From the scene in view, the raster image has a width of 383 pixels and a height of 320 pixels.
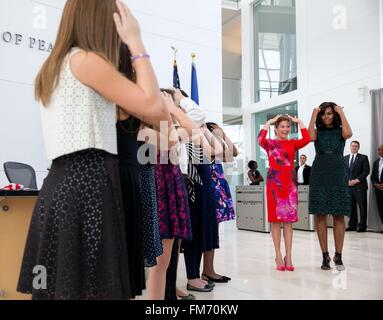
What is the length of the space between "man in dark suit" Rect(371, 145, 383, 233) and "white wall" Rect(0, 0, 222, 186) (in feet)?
10.8

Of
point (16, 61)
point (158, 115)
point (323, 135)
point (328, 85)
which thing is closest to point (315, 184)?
point (323, 135)

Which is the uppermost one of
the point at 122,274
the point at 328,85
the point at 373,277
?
the point at 328,85

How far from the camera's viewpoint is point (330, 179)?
3.88 m

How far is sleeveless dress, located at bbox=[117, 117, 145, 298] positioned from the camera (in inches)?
47.8

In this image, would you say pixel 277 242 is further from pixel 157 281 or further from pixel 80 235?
pixel 80 235

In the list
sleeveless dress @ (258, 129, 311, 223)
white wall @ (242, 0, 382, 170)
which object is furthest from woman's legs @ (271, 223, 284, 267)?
white wall @ (242, 0, 382, 170)

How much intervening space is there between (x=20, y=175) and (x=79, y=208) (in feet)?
10.1

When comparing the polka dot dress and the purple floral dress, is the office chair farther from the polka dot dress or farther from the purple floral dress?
the polka dot dress

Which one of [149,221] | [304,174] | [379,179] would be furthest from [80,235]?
[304,174]

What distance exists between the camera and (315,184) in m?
3.96

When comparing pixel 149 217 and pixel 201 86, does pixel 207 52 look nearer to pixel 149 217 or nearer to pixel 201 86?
pixel 201 86

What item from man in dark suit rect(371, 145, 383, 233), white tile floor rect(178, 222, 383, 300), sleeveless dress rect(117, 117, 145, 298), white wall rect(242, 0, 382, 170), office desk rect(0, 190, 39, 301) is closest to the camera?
sleeveless dress rect(117, 117, 145, 298)

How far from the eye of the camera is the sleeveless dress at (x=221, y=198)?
3.59 metres

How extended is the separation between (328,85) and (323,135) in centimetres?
582
